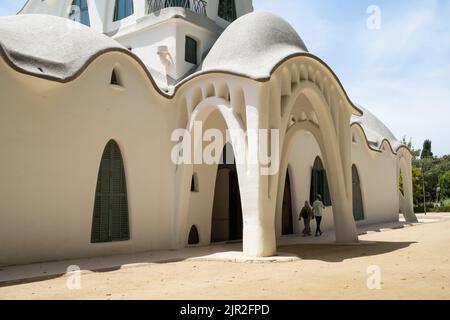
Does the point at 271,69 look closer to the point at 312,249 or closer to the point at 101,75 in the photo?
the point at 101,75

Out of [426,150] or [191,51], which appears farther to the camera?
[426,150]

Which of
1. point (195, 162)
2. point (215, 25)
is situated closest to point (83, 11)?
point (215, 25)

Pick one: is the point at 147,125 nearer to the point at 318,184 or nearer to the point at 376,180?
the point at 318,184

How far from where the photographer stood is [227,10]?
64.3 feet

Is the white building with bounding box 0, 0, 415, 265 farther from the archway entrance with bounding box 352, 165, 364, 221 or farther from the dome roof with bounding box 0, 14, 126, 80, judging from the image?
the archway entrance with bounding box 352, 165, 364, 221

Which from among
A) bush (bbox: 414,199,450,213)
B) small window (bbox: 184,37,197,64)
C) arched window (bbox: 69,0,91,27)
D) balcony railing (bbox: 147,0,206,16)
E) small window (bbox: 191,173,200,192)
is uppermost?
arched window (bbox: 69,0,91,27)

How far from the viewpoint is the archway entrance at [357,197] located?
2330cm

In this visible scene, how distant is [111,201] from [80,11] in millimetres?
11129

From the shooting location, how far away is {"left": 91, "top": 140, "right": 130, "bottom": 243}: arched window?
11539mm

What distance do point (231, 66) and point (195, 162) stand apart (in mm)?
3254

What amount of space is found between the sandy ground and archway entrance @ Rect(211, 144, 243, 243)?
532 cm
